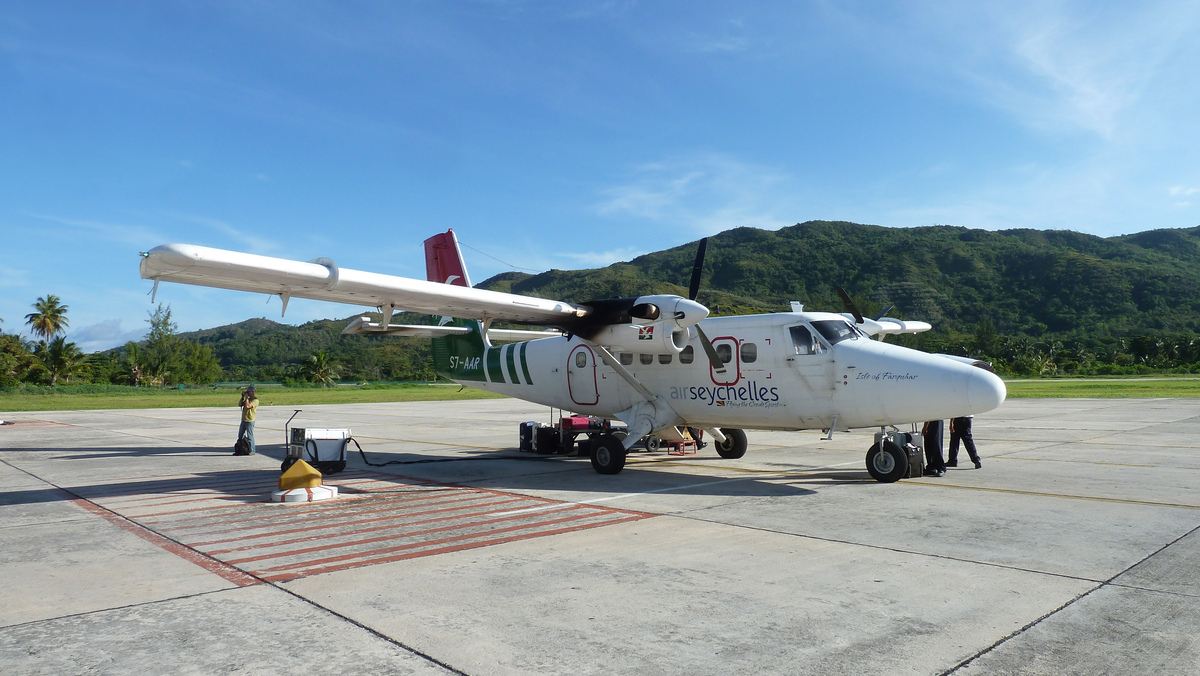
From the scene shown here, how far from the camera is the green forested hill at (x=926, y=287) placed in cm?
11038

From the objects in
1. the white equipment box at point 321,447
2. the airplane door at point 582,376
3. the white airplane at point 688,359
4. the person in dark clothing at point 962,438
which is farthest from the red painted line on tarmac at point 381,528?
the person in dark clothing at point 962,438

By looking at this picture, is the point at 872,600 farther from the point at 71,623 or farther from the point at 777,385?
the point at 777,385

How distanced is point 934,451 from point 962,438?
1.22 m

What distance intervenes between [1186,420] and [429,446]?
24.2m

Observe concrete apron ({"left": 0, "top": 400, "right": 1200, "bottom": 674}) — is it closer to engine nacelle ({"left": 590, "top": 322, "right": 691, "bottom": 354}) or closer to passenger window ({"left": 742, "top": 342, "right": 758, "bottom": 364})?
passenger window ({"left": 742, "top": 342, "right": 758, "bottom": 364})

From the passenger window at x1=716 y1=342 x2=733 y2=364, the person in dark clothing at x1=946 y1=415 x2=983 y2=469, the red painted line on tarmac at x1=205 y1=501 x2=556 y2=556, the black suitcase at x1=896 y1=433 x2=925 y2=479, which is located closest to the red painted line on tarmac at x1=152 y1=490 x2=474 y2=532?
the red painted line on tarmac at x1=205 y1=501 x2=556 y2=556

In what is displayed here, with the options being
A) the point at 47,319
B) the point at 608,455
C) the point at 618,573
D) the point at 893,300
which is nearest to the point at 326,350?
the point at 47,319

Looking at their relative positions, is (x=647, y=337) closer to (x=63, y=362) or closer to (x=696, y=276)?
(x=696, y=276)

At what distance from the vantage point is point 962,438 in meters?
13.3

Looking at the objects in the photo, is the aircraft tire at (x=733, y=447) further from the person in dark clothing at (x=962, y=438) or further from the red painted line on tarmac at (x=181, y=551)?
the red painted line on tarmac at (x=181, y=551)

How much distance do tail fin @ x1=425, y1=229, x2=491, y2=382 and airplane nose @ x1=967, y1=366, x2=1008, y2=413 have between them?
10.9 meters

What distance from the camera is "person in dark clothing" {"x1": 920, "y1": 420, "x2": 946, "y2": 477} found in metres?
12.4

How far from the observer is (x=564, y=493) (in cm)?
1078

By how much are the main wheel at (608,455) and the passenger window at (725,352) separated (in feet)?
8.08
